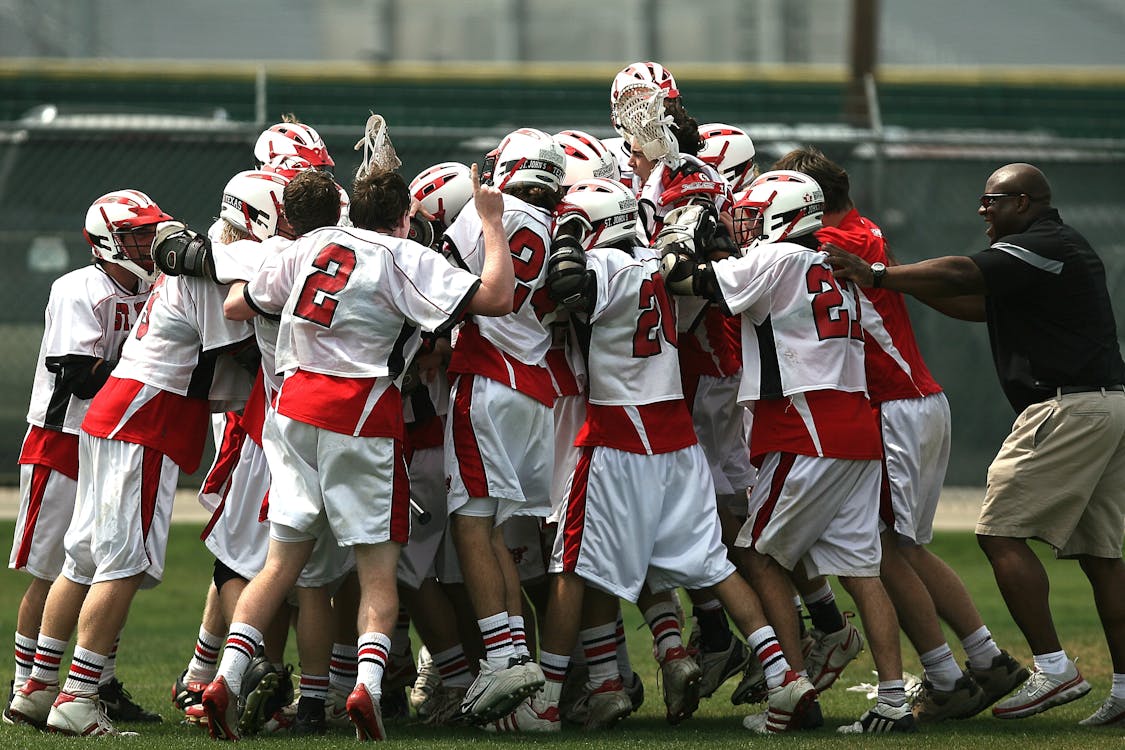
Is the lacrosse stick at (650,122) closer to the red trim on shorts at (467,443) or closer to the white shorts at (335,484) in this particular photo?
the red trim on shorts at (467,443)

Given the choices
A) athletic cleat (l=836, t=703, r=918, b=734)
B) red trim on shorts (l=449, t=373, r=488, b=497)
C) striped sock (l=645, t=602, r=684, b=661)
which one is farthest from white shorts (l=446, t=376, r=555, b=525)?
athletic cleat (l=836, t=703, r=918, b=734)

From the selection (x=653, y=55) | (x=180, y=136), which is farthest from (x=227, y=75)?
(x=180, y=136)

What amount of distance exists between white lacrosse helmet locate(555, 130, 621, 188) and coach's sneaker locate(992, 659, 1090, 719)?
293 centimetres

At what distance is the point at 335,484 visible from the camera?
6012mm

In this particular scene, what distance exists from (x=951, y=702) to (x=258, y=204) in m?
3.69

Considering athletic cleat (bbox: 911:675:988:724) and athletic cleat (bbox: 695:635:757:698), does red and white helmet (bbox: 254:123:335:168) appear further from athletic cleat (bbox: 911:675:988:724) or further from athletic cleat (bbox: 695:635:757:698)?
athletic cleat (bbox: 911:675:988:724)

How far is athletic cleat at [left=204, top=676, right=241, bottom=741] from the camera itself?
18.7 ft

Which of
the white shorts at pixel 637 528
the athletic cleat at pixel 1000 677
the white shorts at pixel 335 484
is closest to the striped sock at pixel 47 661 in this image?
the white shorts at pixel 335 484

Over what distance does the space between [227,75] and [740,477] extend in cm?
1580

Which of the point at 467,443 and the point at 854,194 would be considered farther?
the point at 854,194

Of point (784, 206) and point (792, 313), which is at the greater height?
point (784, 206)

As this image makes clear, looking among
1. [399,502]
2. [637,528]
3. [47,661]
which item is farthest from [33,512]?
[637,528]

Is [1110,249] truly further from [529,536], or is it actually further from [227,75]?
[227,75]

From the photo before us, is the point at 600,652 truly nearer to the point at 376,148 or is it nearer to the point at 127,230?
the point at 376,148
